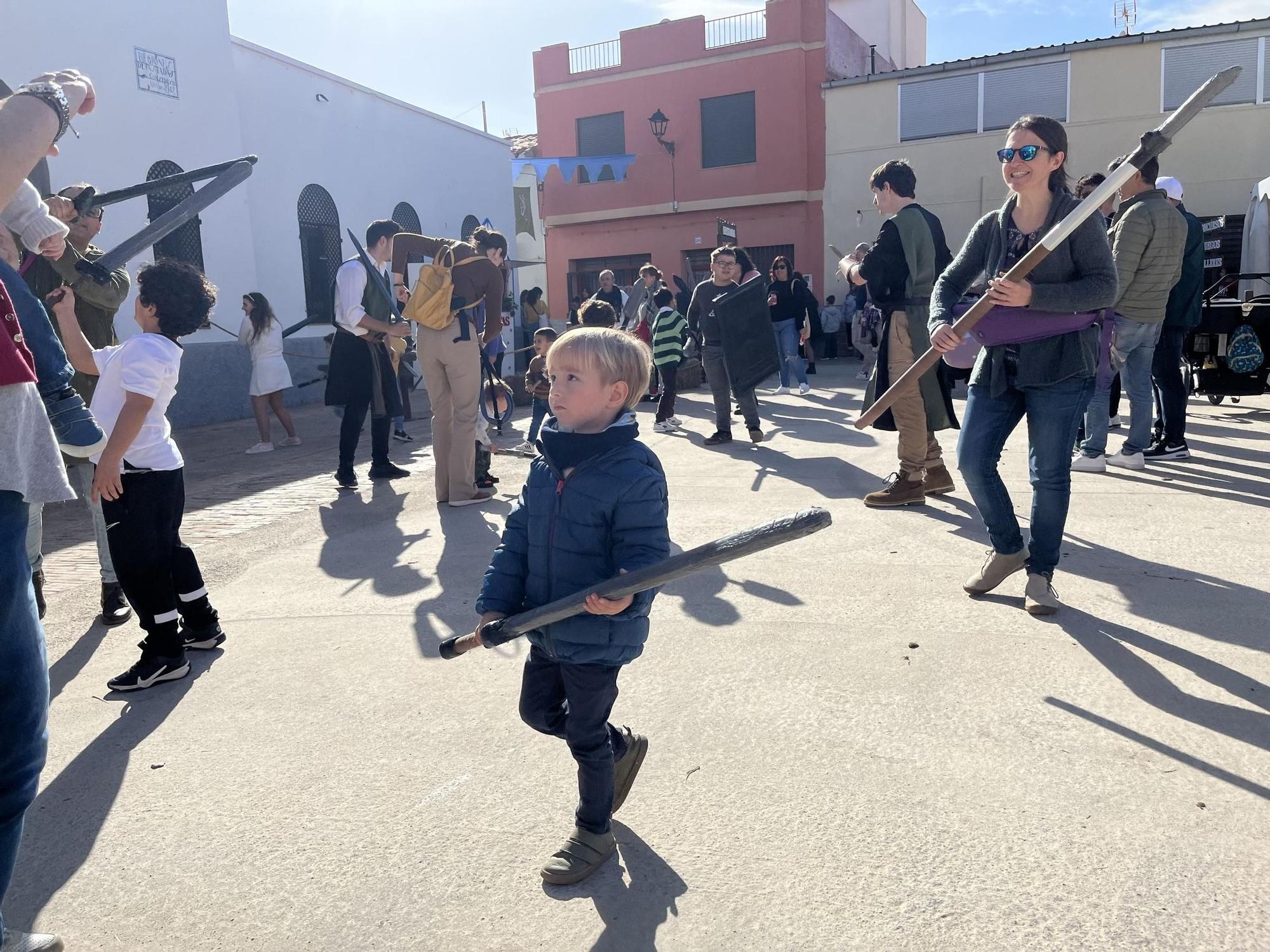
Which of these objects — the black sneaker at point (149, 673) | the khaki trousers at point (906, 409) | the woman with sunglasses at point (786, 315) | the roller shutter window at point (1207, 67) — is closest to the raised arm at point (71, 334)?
the black sneaker at point (149, 673)

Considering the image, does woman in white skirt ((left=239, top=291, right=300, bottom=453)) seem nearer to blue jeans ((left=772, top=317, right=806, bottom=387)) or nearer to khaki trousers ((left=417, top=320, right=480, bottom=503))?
khaki trousers ((left=417, top=320, right=480, bottom=503))

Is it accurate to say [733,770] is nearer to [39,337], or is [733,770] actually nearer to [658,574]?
[658,574]

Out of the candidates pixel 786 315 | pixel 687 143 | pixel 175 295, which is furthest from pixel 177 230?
pixel 687 143

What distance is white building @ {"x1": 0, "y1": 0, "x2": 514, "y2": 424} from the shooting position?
11781mm

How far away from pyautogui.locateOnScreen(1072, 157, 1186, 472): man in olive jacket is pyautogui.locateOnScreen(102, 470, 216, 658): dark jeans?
5281 millimetres

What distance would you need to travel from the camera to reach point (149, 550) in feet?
12.0

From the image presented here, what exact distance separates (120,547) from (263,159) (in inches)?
522

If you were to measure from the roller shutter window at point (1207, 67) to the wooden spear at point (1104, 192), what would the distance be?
2001 cm

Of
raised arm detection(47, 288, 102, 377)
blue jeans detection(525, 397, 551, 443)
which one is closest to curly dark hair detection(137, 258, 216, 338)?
raised arm detection(47, 288, 102, 377)

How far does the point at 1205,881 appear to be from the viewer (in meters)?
2.14

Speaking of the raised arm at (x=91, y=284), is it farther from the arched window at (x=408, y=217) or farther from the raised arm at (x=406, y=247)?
the arched window at (x=408, y=217)

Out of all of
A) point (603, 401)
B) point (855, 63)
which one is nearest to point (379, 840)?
point (603, 401)

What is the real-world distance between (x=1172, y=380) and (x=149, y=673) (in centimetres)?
675

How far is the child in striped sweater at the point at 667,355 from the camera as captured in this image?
9.85 metres
